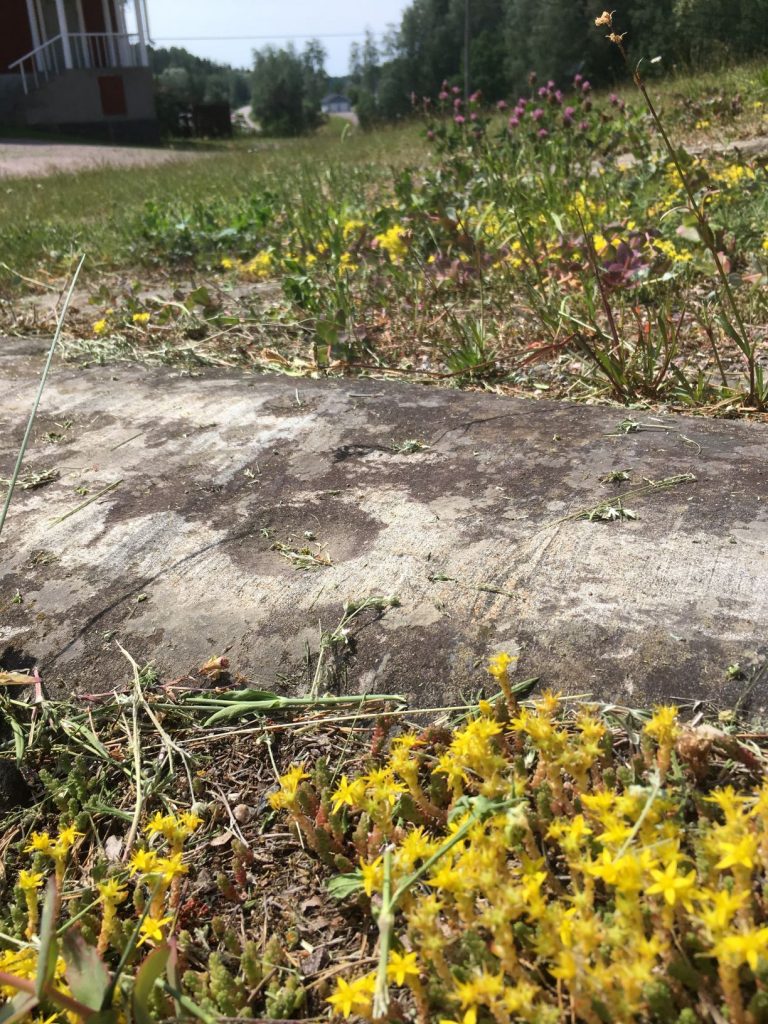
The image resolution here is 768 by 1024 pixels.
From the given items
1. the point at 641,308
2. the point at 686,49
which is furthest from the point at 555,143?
the point at 686,49

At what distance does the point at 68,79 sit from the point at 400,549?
27.7 meters

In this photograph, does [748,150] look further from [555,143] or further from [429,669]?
[429,669]

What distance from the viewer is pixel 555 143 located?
571cm

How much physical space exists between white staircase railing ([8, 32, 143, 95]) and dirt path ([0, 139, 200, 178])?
3915 mm

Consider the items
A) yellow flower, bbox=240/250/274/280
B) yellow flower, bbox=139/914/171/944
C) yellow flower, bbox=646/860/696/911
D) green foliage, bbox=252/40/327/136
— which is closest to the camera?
yellow flower, bbox=646/860/696/911

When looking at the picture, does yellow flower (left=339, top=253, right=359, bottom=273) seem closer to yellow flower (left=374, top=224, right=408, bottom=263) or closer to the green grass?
the green grass

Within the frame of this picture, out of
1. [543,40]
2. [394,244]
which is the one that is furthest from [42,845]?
[543,40]

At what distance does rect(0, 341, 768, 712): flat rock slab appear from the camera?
135 centimetres

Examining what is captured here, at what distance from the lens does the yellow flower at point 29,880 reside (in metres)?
1.09

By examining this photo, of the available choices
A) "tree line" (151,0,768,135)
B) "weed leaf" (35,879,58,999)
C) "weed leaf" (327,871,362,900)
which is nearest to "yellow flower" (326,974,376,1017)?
"weed leaf" (327,871,362,900)

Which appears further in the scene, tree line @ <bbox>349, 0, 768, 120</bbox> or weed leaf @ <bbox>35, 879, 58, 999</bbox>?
tree line @ <bbox>349, 0, 768, 120</bbox>

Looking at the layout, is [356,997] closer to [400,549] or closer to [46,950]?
[46,950]

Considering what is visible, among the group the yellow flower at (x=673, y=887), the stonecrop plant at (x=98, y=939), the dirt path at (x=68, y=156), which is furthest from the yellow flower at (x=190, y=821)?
the dirt path at (x=68, y=156)

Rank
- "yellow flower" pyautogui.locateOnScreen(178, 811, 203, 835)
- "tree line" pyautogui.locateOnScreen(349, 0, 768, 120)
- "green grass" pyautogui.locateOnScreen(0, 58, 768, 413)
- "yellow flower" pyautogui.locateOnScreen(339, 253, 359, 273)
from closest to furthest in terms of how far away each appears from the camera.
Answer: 1. "yellow flower" pyautogui.locateOnScreen(178, 811, 203, 835)
2. "green grass" pyautogui.locateOnScreen(0, 58, 768, 413)
3. "yellow flower" pyautogui.locateOnScreen(339, 253, 359, 273)
4. "tree line" pyautogui.locateOnScreen(349, 0, 768, 120)
